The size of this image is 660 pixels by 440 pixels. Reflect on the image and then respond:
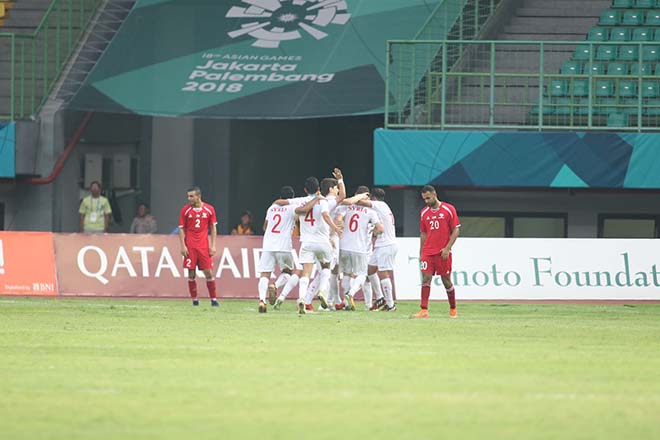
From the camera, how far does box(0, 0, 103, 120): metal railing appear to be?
105 feet

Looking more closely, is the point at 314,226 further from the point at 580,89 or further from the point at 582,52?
the point at 582,52

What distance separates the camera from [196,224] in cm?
2455

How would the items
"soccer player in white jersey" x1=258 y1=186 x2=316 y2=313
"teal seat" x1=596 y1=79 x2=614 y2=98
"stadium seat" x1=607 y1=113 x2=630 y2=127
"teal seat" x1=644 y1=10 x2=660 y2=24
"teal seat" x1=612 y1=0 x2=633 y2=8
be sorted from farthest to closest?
1. "teal seat" x1=612 y1=0 x2=633 y2=8
2. "teal seat" x1=644 y1=10 x2=660 y2=24
3. "teal seat" x1=596 y1=79 x2=614 y2=98
4. "stadium seat" x1=607 y1=113 x2=630 y2=127
5. "soccer player in white jersey" x1=258 y1=186 x2=316 y2=313

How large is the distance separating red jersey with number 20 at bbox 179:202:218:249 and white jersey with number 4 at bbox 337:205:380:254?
8.05ft

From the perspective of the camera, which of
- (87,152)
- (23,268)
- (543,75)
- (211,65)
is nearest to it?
(23,268)

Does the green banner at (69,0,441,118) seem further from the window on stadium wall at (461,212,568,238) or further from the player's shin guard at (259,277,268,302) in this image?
the player's shin guard at (259,277,268,302)

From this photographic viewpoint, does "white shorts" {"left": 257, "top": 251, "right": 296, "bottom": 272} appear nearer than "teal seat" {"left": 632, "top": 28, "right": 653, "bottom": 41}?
Yes

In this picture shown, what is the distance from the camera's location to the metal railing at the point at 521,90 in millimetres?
30203

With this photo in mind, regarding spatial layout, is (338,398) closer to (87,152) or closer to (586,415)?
(586,415)

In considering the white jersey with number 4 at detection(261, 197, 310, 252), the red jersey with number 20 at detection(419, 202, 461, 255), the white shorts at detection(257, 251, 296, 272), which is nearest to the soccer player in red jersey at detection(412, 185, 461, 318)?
the red jersey with number 20 at detection(419, 202, 461, 255)

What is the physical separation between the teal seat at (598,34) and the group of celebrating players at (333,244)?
35.2 ft

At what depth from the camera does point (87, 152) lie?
34.3 metres

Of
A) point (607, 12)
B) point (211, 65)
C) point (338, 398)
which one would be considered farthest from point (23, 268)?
point (338, 398)

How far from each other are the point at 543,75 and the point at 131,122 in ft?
35.8
